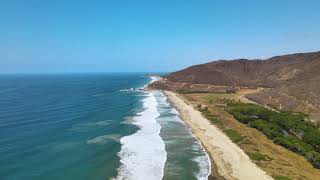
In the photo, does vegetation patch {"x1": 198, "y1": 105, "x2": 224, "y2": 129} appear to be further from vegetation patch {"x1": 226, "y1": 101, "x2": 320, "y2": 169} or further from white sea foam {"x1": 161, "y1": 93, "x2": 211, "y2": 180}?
white sea foam {"x1": 161, "y1": 93, "x2": 211, "y2": 180}

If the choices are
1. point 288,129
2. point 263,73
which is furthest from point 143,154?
point 263,73

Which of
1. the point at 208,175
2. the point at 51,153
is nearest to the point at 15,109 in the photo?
the point at 51,153

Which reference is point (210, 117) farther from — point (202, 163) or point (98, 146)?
point (202, 163)

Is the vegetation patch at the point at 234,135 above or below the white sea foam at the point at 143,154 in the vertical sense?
above

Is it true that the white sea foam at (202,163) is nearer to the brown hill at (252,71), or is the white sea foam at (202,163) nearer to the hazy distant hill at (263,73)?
the hazy distant hill at (263,73)

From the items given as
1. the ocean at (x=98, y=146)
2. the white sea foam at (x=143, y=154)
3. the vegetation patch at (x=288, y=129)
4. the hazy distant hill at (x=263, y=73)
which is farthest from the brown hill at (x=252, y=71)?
the white sea foam at (x=143, y=154)
